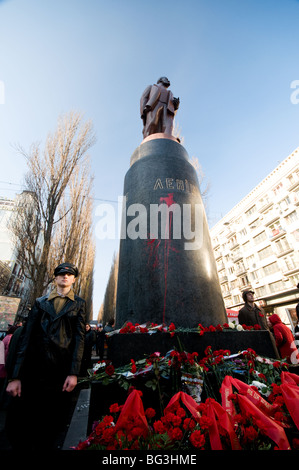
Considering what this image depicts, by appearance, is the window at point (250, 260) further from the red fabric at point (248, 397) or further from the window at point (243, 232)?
the red fabric at point (248, 397)

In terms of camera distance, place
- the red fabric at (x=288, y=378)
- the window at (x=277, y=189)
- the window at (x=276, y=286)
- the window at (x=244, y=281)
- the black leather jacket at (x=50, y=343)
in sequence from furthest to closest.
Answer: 1. the window at (x=244, y=281)
2. the window at (x=277, y=189)
3. the window at (x=276, y=286)
4. the black leather jacket at (x=50, y=343)
5. the red fabric at (x=288, y=378)

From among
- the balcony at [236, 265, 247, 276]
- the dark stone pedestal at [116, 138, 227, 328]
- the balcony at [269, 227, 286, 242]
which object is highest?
the balcony at [269, 227, 286, 242]

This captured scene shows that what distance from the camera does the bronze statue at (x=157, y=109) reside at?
17.9 feet

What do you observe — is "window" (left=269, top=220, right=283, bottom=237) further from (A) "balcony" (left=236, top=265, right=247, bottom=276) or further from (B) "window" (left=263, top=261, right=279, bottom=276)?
(A) "balcony" (left=236, top=265, right=247, bottom=276)

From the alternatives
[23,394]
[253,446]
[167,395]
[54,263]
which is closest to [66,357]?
[23,394]

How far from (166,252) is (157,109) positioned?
4.09 metres

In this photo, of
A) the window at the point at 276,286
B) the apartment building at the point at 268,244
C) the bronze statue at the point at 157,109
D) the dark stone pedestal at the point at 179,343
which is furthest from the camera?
the window at the point at 276,286

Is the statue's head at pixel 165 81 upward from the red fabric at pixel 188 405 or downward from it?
upward

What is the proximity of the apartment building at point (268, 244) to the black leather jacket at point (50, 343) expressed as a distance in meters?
26.6

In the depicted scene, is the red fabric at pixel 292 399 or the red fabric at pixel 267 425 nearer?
the red fabric at pixel 267 425

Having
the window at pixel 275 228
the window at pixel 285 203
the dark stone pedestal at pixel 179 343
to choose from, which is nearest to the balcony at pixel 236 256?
the window at pixel 275 228

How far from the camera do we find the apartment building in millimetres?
24859

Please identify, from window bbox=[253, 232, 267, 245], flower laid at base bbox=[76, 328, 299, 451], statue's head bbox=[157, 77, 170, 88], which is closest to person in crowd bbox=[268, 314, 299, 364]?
flower laid at base bbox=[76, 328, 299, 451]

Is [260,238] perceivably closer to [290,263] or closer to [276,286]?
[290,263]
